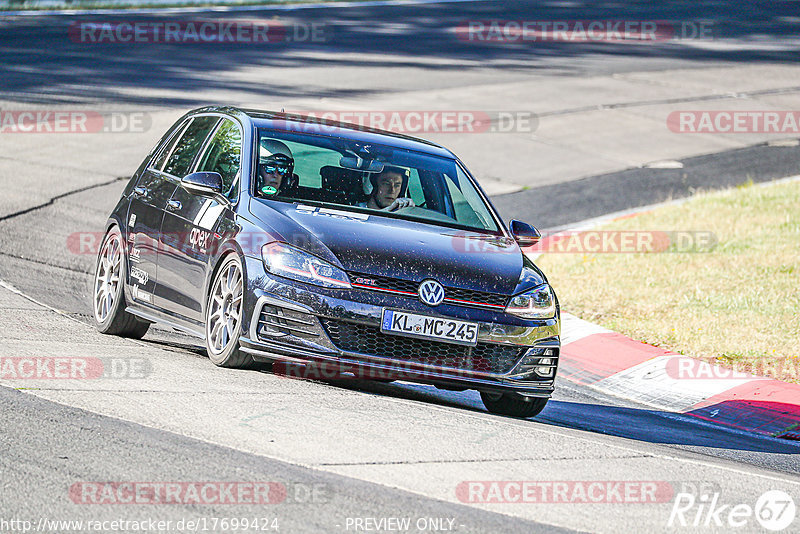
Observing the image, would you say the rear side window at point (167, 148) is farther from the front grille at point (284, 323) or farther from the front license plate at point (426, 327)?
the front license plate at point (426, 327)

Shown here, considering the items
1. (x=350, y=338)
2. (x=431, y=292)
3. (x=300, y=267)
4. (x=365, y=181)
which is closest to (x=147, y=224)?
(x=365, y=181)

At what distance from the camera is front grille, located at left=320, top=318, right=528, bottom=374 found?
23.4 feet

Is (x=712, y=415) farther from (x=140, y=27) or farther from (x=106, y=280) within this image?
(x=140, y=27)

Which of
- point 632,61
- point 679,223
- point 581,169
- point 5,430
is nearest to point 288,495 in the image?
point 5,430

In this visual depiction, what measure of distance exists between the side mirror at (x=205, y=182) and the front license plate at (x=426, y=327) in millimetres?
1602

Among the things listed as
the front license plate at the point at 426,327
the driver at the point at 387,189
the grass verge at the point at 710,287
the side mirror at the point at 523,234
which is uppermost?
the driver at the point at 387,189

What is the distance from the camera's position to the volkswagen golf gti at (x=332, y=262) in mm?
7164

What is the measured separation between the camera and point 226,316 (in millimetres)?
7570

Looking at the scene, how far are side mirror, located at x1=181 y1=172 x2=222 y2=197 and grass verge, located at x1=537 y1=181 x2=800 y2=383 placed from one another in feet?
14.8

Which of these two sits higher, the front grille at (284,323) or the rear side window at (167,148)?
the rear side window at (167,148)

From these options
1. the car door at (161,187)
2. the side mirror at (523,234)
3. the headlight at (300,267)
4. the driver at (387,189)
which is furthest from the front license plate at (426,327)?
the car door at (161,187)

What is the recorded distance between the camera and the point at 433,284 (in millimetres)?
7262

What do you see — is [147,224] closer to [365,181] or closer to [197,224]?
A: [197,224]

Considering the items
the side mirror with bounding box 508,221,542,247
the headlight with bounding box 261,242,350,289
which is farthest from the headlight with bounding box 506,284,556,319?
the headlight with bounding box 261,242,350,289
